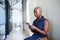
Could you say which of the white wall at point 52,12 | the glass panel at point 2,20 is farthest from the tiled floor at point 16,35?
the white wall at point 52,12

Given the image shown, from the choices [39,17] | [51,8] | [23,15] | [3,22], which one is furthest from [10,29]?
[51,8]

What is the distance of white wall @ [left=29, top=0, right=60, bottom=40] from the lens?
84.1 inches

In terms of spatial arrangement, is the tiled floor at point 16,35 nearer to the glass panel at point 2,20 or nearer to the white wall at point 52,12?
the glass panel at point 2,20

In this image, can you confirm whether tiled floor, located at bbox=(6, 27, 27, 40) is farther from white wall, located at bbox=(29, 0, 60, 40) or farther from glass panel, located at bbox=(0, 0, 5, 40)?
white wall, located at bbox=(29, 0, 60, 40)

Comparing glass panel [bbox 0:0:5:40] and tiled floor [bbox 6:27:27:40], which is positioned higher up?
glass panel [bbox 0:0:5:40]

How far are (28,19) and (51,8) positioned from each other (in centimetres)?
A: 45

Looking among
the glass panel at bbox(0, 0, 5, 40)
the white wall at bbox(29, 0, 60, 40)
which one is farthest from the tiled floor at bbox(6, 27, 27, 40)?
the white wall at bbox(29, 0, 60, 40)

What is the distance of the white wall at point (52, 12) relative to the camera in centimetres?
214

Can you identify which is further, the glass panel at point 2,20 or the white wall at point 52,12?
the glass panel at point 2,20

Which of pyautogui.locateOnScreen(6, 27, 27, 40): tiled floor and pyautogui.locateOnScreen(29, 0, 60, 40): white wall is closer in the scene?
pyautogui.locateOnScreen(29, 0, 60, 40): white wall

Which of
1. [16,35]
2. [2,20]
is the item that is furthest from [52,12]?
[2,20]

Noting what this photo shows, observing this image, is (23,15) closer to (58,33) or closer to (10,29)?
(10,29)

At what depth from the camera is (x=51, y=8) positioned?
7.43ft

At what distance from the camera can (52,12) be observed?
7.36ft
